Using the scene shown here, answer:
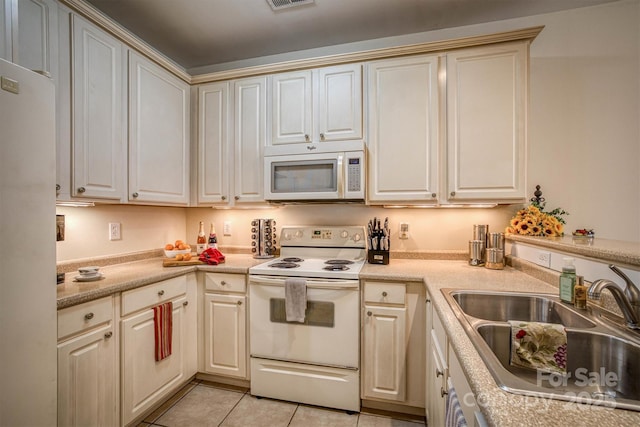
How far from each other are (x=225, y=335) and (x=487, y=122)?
2.35 m

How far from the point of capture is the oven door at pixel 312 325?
5.97 ft

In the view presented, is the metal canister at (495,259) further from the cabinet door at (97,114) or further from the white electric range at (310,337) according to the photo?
the cabinet door at (97,114)

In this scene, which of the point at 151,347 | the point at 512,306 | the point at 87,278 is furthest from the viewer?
the point at 151,347

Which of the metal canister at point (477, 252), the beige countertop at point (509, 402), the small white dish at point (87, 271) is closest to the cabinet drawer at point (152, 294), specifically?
the small white dish at point (87, 271)

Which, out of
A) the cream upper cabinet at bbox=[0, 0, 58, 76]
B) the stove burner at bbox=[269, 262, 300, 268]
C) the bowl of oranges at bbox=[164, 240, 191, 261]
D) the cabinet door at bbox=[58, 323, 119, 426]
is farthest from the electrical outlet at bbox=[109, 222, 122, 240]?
the stove burner at bbox=[269, 262, 300, 268]

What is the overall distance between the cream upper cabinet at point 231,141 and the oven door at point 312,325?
2.64 ft

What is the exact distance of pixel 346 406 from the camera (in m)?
1.84

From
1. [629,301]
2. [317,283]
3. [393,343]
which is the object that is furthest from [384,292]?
[629,301]


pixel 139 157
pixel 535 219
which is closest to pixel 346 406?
pixel 535 219

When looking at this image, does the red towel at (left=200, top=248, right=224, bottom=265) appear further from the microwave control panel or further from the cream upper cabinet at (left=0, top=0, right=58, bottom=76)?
the cream upper cabinet at (left=0, top=0, right=58, bottom=76)

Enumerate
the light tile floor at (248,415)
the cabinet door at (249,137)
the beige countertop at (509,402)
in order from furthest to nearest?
the cabinet door at (249,137)
the light tile floor at (248,415)
the beige countertop at (509,402)

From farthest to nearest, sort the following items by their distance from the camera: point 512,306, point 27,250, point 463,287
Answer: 1. point 463,287
2. point 512,306
3. point 27,250

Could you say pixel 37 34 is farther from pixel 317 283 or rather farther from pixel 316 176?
pixel 317 283

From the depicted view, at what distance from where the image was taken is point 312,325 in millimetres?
1874
